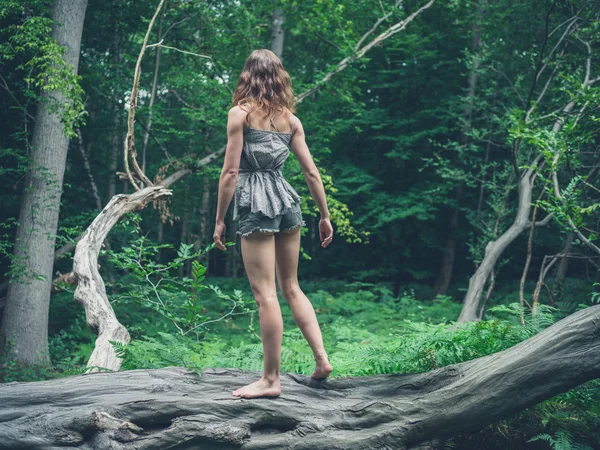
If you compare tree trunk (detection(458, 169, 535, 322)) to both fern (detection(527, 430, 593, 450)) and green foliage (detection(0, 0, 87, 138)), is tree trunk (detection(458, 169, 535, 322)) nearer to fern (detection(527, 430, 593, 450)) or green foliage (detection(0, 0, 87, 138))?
fern (detection(527, 430, 593, 450))

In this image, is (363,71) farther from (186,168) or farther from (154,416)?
(154,416)

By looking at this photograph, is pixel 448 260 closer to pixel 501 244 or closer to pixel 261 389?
pixel 501 244

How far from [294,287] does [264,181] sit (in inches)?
32.4

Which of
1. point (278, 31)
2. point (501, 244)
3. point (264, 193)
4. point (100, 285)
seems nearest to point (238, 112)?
point (264, 193)

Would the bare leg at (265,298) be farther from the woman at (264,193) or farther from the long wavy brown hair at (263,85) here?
the long wavy brown hair at (263,85)

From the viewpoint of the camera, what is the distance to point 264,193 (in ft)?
12.7

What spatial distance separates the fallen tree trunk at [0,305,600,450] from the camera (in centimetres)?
347

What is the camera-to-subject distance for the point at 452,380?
3.95m

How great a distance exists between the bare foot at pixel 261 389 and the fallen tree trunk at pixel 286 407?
47 millimetres

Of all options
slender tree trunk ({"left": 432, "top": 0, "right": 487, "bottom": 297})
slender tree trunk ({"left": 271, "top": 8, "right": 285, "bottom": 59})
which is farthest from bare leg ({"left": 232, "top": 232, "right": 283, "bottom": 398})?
slender tree trunk ({"left": 432, "top": 0, "right": 487, "bottom": 297})

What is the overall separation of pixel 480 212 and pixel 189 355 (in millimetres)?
12620

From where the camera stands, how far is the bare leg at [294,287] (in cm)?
403

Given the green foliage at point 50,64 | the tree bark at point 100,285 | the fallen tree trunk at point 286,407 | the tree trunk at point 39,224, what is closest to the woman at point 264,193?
the fallen tree trunk at point 286,407

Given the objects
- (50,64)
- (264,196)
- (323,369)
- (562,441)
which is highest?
(50,64)
